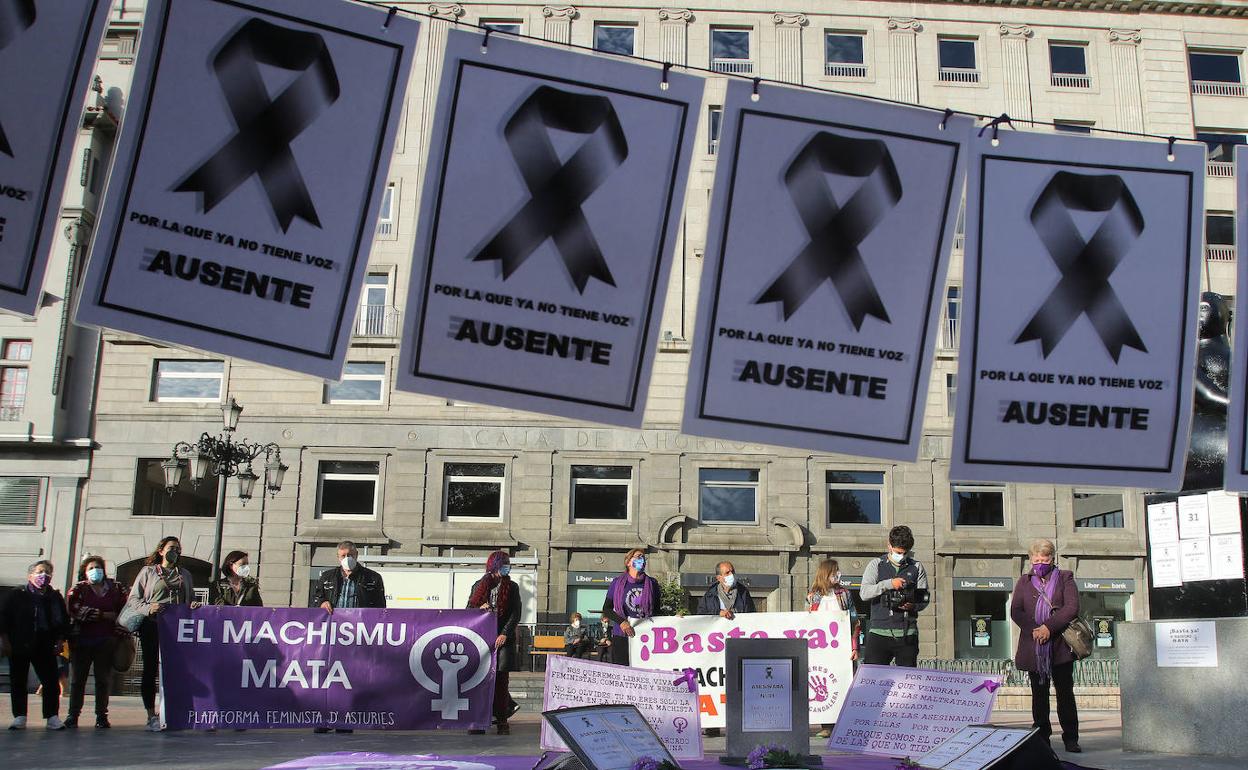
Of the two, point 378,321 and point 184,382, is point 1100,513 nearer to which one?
point 378,321

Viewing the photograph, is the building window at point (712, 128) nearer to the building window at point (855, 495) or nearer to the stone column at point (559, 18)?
the stone column at point (559, 18)

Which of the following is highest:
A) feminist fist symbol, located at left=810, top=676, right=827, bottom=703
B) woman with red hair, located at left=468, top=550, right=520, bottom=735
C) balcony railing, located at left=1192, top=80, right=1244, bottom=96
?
balcony railing, located at left=1192, top=80, right=1244, bottom=96

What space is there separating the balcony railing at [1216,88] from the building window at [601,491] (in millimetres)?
23725

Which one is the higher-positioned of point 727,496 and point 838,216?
point 838,216

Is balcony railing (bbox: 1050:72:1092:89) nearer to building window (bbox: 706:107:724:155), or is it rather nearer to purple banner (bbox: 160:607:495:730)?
building window (bbox: 706:107:724:155)

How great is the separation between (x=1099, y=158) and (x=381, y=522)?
93.8 ft

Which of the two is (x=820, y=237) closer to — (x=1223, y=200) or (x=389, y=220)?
(x=389, y=220)

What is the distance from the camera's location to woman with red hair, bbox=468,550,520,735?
35.3 ft

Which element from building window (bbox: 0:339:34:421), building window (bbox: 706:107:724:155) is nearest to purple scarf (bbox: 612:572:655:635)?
building window (bbox: 706:107:724:155)

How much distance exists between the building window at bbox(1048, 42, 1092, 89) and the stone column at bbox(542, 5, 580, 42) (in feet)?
53.6

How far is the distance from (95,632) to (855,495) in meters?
25.6

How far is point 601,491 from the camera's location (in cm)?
3281

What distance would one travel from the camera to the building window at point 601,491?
107ft

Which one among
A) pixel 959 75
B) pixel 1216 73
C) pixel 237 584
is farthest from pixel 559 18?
pixel 237 584
